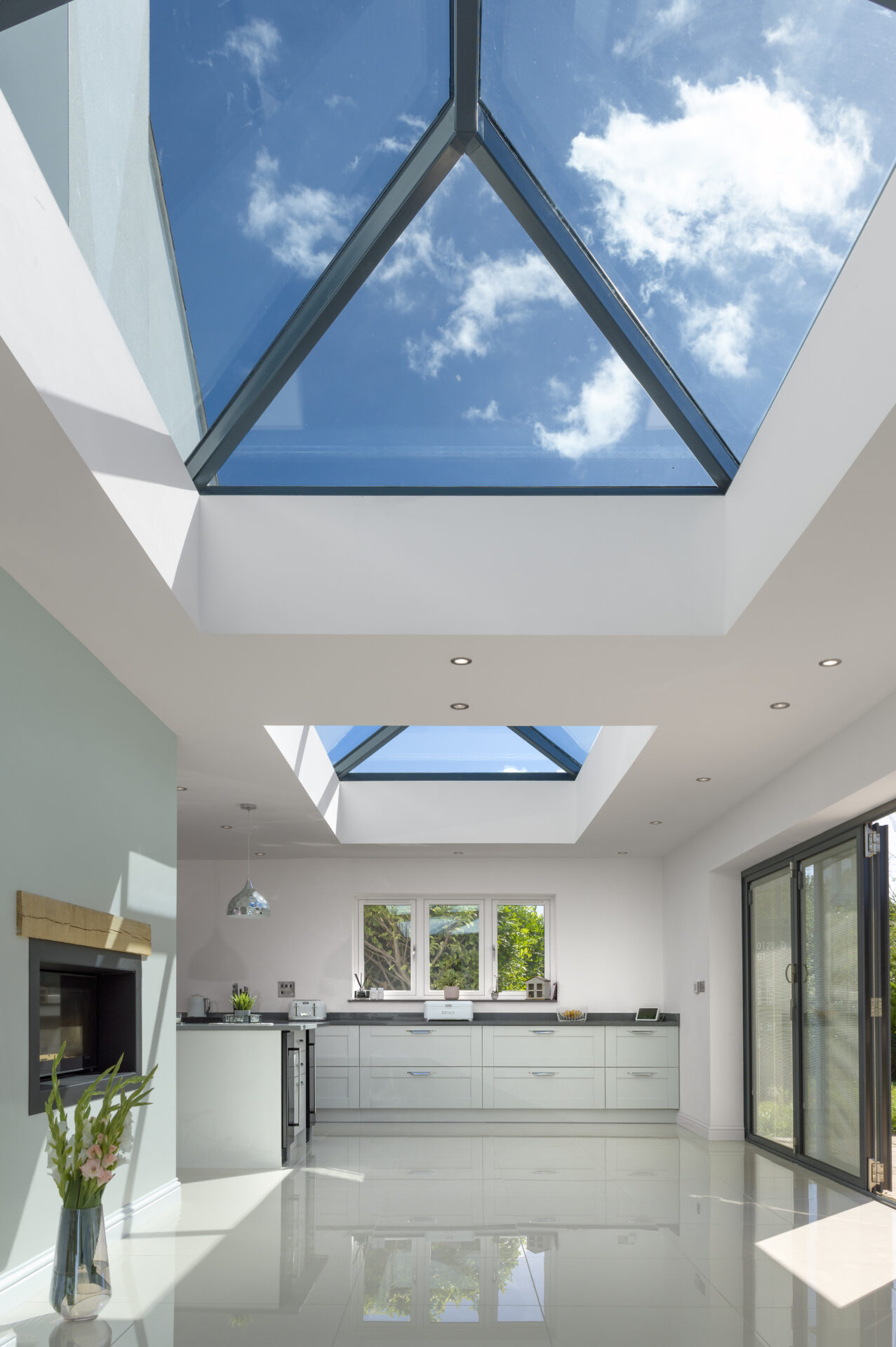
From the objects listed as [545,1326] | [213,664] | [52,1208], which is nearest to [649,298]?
[213,664]

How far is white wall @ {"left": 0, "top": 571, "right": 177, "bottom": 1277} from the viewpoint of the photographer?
12.4 feet

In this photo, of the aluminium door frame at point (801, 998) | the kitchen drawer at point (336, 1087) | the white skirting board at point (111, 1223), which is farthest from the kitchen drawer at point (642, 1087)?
the white skirting board at point (111, 1223)

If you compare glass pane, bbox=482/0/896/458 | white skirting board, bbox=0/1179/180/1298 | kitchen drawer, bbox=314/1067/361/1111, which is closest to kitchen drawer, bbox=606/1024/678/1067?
kitchen drawer, bbox=314/1067/361/1111

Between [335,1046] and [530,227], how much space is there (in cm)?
762

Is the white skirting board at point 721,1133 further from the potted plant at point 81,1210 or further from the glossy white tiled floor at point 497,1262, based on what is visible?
the potted plant at point 81,1210

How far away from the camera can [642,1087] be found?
32.4 feet

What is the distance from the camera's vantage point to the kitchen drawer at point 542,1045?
9.88 meters

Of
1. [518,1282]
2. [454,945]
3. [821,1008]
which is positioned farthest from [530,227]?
[454,945]

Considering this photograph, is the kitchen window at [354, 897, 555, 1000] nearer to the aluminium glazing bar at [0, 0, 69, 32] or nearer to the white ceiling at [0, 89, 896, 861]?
the white ceiling at [0, 89, 896, 861]

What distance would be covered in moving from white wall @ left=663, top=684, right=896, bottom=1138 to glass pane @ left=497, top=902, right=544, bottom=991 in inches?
47.2

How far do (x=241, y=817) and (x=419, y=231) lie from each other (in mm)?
5566

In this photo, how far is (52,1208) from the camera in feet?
13.2

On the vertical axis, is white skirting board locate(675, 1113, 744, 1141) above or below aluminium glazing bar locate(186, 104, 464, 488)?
below

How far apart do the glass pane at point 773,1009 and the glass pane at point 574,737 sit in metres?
1.62
